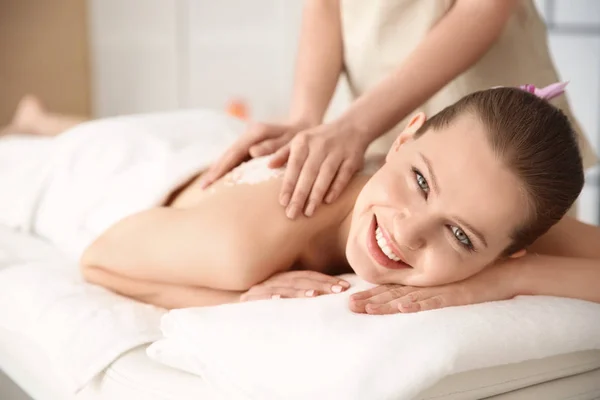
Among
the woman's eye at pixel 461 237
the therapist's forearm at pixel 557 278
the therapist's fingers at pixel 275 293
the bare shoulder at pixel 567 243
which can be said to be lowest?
the therapist's fingers at pixel 275 293

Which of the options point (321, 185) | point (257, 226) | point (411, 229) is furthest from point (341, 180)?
point (411, 229)

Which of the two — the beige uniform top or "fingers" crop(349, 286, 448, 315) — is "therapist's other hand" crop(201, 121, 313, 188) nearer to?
the beige uniform top

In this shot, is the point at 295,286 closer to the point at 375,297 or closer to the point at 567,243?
the point at 375,297

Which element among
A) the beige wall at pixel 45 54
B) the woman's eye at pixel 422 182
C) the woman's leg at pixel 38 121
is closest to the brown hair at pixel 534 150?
the woman's eye at pixel 422 182

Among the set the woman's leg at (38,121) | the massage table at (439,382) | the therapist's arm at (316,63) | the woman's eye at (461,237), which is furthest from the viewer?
the woman's leg at (38,121)

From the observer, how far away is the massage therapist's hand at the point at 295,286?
4.02ft

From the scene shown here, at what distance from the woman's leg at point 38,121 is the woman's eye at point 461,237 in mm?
1741

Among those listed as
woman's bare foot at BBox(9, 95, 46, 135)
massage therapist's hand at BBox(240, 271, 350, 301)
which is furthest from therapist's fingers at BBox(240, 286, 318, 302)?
woman's bare foot at BBox(9, 95, 46, 135)

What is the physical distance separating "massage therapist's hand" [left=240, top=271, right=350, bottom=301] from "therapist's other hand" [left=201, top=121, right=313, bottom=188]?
0.28 meters

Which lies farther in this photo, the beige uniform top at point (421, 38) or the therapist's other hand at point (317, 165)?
the beige uniform top at point (421, 38)

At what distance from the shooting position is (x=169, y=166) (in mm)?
1704

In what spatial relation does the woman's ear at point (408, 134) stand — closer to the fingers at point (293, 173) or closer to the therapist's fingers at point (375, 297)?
the fingers at point (293, 173)

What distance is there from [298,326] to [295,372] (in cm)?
8

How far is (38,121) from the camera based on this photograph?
2678 mm
